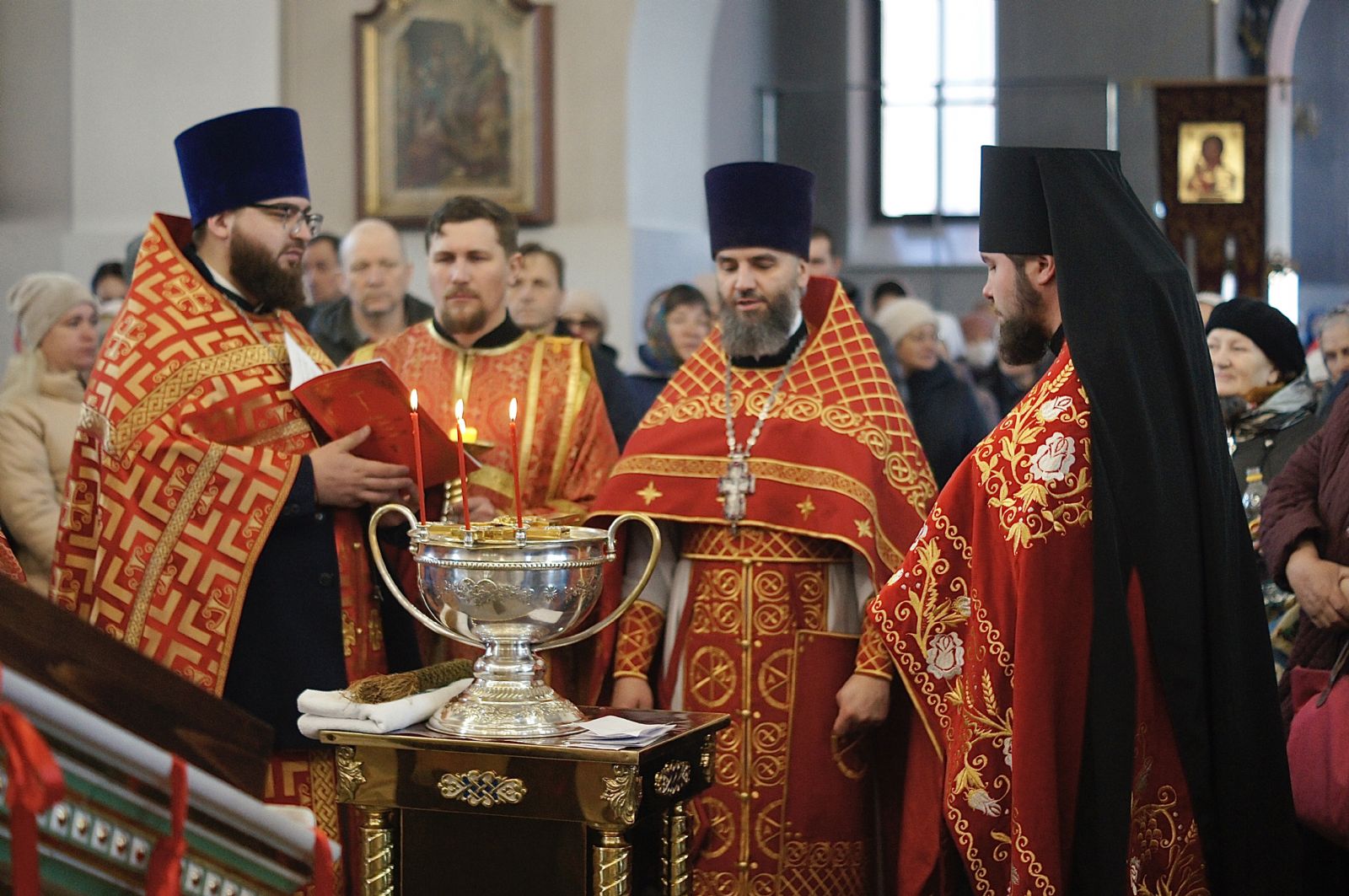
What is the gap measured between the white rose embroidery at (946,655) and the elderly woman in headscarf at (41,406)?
274 centimetres

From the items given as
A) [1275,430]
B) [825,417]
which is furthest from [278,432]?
[1275,430]

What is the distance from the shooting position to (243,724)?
175 centimetres

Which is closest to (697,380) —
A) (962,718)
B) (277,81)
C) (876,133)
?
(962,718)

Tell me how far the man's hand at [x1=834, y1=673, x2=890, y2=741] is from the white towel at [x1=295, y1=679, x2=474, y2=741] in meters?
1.11

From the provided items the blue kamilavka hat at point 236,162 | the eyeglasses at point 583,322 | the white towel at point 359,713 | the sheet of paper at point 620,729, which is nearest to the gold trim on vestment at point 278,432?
the blue kamilavka hat at point 236,162

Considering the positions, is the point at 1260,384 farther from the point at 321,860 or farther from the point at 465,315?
the point at 321,860

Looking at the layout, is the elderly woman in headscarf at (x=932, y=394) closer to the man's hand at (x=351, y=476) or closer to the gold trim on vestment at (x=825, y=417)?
the gold trim on vestment at (x=825, y=417)

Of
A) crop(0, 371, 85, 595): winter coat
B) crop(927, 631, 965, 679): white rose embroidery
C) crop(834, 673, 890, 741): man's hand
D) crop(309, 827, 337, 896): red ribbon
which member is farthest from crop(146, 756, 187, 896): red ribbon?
crop(0, 371, 85, 595): winter coat

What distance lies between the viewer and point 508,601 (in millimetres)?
2705

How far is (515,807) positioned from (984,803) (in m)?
0.93

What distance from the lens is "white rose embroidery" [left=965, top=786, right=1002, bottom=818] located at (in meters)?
3.09

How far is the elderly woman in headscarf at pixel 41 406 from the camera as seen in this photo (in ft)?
16.5

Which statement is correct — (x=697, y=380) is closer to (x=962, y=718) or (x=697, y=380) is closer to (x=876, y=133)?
(x=962, y=718)

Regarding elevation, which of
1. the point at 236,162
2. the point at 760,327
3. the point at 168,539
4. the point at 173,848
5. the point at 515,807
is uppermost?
the point at 236,162
